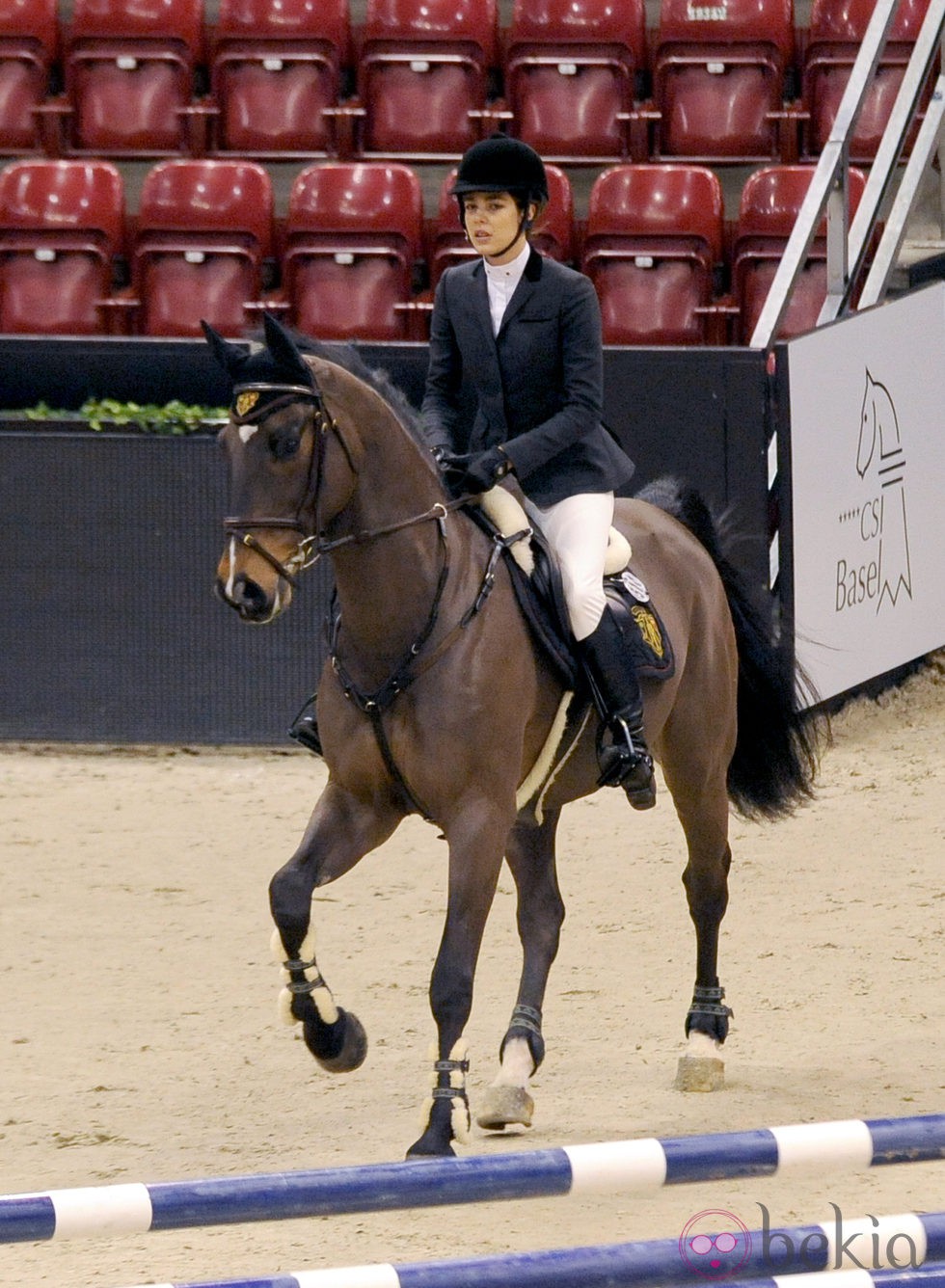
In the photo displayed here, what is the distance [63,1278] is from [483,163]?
8.72 feet

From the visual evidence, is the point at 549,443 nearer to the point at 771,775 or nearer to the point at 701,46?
the point at 771,775

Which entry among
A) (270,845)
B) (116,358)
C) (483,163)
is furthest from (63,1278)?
(116,358)

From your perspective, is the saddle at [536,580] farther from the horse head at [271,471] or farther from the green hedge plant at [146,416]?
the green hedge plant at [146,416]

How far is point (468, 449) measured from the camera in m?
5.15

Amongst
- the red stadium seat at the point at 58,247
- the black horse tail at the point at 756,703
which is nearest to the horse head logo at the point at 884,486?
the black horse tail at the point at 756,703

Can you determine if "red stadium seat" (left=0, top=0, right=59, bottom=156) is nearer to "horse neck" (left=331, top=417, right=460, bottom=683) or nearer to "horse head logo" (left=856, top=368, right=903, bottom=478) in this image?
"horse head logo" (left=856, top=368, right=903, bottom=478)

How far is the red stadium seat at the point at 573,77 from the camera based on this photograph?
11141 mm

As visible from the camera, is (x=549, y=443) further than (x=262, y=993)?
No

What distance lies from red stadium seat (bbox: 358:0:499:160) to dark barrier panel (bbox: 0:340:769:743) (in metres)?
2.68

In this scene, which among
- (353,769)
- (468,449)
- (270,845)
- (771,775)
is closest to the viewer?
(353,769)

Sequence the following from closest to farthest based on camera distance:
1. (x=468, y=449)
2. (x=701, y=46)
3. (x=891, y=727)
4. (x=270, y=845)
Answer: (x=468, y=449), (x=270, y=845), (x=891, y=727), (x=701, y=46)

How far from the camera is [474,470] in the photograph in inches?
187

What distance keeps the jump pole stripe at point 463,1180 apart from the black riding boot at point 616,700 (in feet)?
5.97

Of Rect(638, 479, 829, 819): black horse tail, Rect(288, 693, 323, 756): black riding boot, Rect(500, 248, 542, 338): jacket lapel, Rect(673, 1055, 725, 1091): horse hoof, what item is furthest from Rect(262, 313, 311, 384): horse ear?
Rect(673, 1055, 725, 1091): horse hoof
